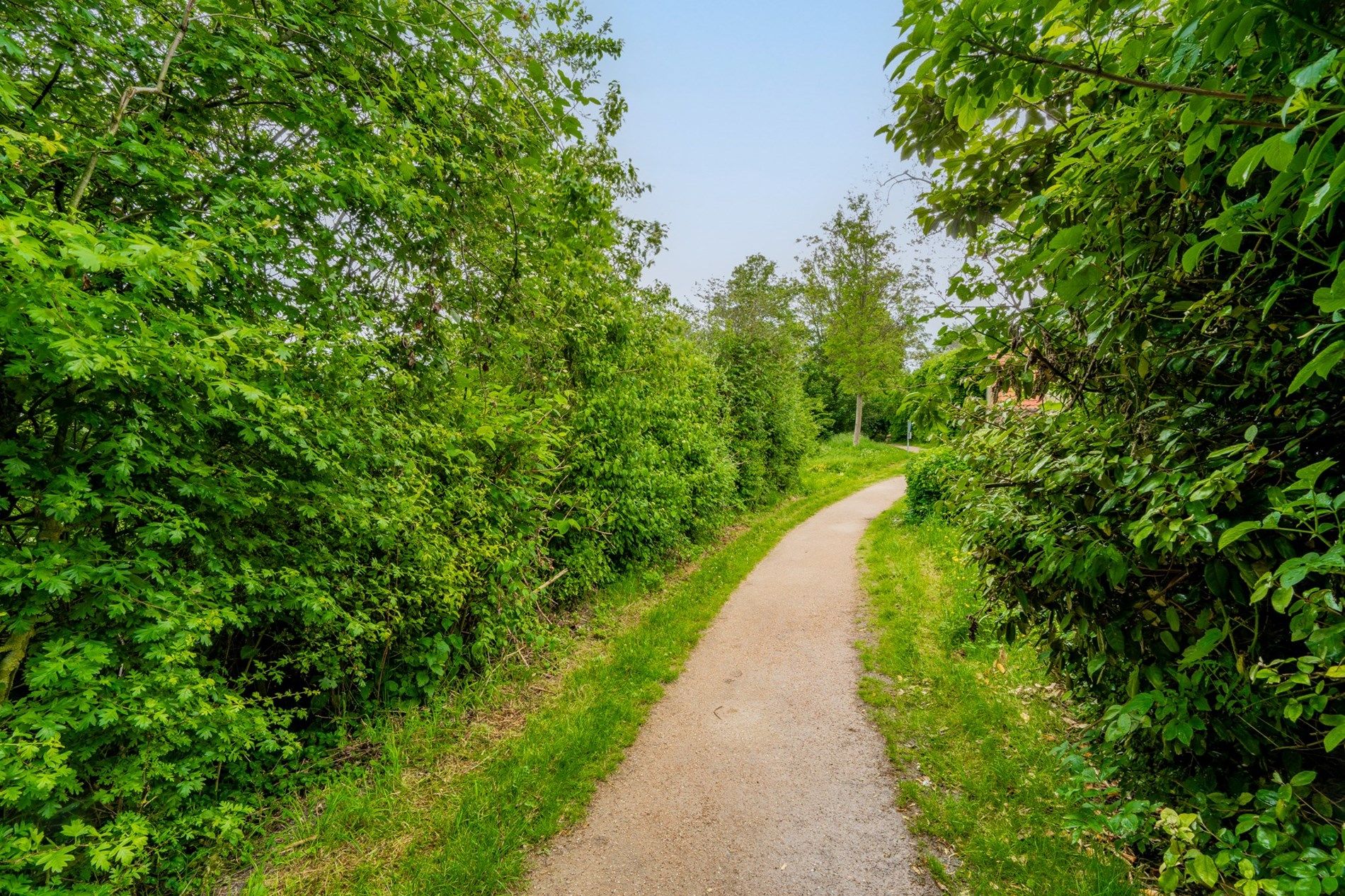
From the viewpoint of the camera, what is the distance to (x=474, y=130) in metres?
3.70

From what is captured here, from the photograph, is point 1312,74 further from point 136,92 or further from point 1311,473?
point 136,92

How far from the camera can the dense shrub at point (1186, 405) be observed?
145 cm

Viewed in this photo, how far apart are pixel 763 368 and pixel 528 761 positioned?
1102 centimetres

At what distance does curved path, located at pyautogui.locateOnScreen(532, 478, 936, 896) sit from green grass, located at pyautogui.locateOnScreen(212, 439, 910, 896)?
225 mm

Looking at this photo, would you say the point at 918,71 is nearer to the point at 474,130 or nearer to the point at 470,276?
the point at 474,130

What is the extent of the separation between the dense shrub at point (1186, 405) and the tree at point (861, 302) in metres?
23.2

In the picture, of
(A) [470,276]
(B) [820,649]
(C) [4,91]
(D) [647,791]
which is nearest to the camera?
(C) [4,91]

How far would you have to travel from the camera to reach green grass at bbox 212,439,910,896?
287cm

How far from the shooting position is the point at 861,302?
2619cm

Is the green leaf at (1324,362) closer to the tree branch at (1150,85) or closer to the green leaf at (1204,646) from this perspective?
the tree branch at (1150,85)

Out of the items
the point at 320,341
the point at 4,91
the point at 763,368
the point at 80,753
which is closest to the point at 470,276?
the point at 320,341

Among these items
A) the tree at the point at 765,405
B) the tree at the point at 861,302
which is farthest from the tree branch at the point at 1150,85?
the tree at the point at 861,302

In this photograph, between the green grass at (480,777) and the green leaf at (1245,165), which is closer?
the green leaf at (1245,165)

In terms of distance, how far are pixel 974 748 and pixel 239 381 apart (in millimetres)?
5217
